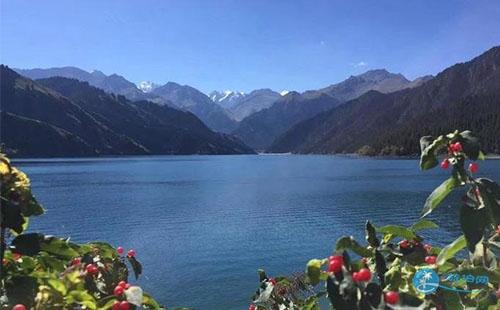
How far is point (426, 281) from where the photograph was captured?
3.21 metres

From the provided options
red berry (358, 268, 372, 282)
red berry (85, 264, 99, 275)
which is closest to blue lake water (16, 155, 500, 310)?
red berry (85, 264, 99, 275)

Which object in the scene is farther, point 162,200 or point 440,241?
point 162,200

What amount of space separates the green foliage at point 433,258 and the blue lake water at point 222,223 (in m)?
21.1

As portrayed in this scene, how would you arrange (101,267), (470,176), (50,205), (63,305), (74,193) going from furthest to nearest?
(74,193)
(50,205)
(101,267)
(470,176)
(63,305)

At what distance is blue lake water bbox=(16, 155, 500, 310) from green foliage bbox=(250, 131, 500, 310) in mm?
21131

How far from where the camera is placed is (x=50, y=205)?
92750mm

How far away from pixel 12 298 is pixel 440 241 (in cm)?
5805

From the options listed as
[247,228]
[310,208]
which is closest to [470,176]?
[247,228]

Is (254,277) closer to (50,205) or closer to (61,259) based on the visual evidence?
(61,259)

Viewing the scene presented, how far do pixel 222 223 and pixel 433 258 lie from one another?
70.5 metres

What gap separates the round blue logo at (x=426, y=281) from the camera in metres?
3.17

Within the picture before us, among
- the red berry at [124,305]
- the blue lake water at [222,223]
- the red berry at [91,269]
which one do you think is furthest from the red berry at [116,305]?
the blue lake water at [222,223]

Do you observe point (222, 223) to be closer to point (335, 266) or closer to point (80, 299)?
point (80, 299)

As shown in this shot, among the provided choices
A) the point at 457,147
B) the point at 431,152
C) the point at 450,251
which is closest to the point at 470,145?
the point at 457,147
